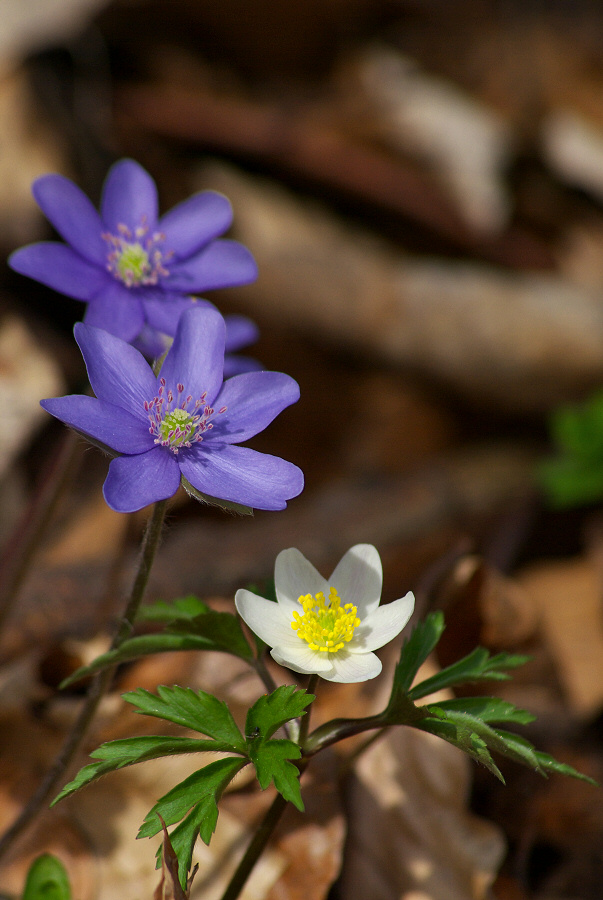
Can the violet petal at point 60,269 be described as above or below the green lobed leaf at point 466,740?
above

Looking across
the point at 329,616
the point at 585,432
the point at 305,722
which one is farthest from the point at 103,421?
the point at 585,432

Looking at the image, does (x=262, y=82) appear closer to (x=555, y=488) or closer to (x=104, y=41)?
(x=104, y=41)

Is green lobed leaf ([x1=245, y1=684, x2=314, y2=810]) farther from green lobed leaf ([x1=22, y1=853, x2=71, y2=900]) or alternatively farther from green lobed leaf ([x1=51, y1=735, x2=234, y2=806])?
green lobed leaf ([x1=22, y1=853, x2=71, y2=900])

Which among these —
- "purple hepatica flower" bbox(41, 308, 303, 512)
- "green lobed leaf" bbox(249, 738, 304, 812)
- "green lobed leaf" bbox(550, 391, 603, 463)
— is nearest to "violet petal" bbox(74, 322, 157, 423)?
"purple hepatica flower" bbox(41, 308, 303, 512)

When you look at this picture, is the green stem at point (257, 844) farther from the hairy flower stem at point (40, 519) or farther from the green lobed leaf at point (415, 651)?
the hairy flower stem at point (40, 519)

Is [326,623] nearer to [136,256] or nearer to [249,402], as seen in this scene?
[249,402]

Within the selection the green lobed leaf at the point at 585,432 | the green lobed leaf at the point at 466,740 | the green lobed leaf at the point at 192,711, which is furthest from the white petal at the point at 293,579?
the green lobed leaf at the point at 585,432
